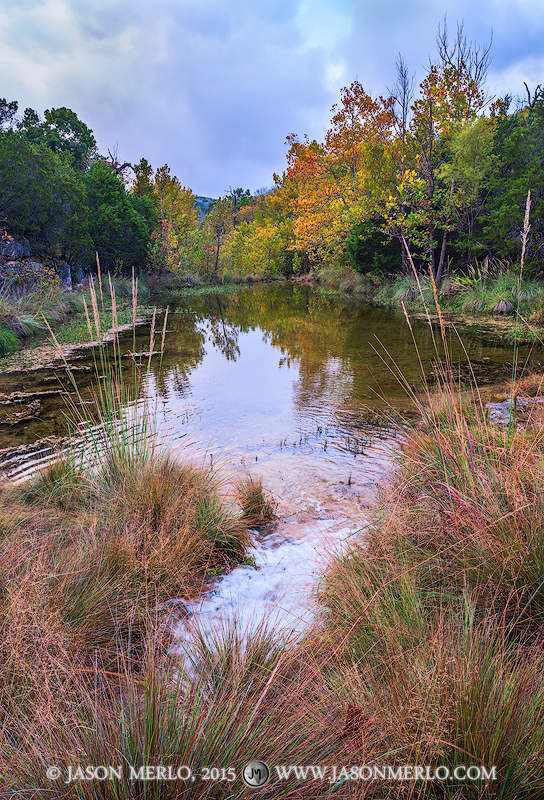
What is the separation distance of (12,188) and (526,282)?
16068mm

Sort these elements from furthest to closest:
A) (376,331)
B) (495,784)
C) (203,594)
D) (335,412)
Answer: (376,331), (335,412), (203,594), (495,784)

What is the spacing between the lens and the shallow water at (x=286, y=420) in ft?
7.81

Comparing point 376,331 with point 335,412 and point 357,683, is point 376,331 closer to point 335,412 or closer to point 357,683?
point 335,412

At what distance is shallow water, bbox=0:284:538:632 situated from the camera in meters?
2.38

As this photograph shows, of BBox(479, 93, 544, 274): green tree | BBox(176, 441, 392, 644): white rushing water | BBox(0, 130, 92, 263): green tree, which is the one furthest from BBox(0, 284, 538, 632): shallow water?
BBox(0, 130, 92, 263): green tree

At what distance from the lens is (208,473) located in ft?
10.2

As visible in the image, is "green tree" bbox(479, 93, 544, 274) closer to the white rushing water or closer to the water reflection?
the water reflection

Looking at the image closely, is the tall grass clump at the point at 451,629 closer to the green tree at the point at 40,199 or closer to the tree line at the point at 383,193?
the tree line at the point at 383,193

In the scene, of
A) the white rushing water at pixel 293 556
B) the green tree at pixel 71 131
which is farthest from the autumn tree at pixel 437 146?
the green tree at pixel 71 131

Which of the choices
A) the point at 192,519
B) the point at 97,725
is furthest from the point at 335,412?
the point at 97,725

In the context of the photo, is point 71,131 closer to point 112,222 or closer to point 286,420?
point 112,222

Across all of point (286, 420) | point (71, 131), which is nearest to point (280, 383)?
point (286, 420)

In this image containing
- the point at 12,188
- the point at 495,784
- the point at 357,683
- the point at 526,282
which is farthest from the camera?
the point at 12,188

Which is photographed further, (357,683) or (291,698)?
(357,683)
